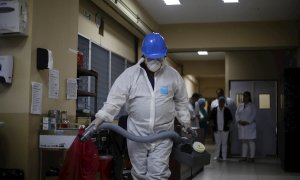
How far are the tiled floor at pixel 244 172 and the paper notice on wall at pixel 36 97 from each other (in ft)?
11.0

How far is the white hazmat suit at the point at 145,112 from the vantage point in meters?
3.31

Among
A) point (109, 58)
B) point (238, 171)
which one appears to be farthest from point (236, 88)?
point (109, 58)

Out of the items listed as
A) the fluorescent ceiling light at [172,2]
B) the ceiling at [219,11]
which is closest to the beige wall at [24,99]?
the fluorescent ceiling light at [172,2]

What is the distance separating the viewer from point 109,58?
782cm

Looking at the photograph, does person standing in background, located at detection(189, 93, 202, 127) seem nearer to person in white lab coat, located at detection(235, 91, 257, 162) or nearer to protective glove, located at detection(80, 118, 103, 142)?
person in white lab coat, located at detection(235, 91, 257, 162)

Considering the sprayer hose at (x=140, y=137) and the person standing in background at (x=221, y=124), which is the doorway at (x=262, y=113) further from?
the sprayer hose at (x=140, y=137)

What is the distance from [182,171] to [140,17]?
11.5 ft

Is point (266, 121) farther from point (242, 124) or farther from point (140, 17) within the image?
point (140, 17)

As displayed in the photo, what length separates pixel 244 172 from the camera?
768 cm

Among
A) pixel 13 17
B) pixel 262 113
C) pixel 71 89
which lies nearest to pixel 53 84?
pixel 71 89

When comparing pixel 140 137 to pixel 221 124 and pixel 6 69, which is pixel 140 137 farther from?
pixel 221 124

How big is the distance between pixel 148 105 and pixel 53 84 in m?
1.73

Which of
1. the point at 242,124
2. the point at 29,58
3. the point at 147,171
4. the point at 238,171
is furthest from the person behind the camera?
the point at 242,124

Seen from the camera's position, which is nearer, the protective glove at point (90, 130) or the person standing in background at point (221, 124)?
the protective glove at point (90, 130)
